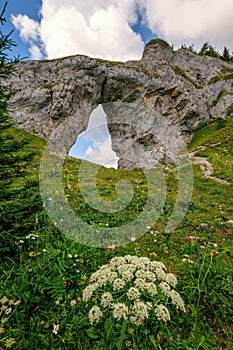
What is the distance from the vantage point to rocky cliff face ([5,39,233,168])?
2698 cm

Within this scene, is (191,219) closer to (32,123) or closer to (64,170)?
(64,170)

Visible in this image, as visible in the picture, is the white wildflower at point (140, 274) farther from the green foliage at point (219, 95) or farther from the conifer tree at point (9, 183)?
the green foliage at point (219, 95)

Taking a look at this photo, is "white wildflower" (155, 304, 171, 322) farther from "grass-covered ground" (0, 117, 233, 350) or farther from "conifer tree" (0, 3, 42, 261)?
"conifer tree" (0, 3, 42, 261)

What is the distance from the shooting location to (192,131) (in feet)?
108

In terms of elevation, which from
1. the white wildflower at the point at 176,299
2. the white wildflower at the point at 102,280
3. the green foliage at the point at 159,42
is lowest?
the white wildflower at the point at 176,299

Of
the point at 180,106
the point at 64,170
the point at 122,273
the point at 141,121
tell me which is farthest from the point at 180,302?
the point at 180,106

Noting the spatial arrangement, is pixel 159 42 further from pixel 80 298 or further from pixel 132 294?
pixel 132 294

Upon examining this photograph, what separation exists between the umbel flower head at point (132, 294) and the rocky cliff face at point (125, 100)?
20731mm

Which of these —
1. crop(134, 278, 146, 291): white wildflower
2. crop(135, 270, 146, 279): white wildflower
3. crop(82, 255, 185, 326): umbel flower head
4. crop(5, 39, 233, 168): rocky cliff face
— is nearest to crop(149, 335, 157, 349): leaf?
crop(82, 255, 185, 326): umbel flower head

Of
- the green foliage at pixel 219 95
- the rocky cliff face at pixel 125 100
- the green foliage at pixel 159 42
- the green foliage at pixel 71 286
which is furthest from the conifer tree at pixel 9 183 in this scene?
the green foliage at pixel 159 42

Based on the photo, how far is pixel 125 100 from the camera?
1268 inches

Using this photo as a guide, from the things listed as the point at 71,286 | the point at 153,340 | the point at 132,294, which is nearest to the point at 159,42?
the point at 71,286

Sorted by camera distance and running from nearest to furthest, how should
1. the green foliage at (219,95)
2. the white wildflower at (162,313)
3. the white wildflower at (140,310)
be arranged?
the white wildflower at (140,310) < the white wildflower at (162,313) < the green foliage at (219,95)

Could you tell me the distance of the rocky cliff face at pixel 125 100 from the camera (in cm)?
2698
